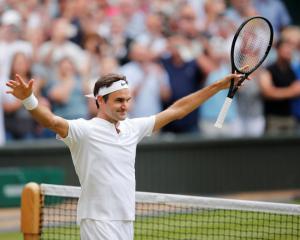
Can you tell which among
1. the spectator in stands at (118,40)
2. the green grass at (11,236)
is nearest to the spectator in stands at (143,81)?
the spectator in stands at (118,40)

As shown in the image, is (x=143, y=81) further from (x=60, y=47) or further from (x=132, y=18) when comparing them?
(x=60, y=47)

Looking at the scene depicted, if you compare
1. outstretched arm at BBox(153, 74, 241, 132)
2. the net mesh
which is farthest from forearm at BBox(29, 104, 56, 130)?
the net mesh

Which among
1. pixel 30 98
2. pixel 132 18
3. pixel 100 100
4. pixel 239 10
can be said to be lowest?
pixel 30 98

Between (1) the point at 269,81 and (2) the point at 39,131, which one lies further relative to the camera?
(1) the point at 269,81

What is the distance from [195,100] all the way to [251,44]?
1.19 m

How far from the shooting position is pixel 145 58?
14945 mm

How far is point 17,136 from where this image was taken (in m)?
14.0

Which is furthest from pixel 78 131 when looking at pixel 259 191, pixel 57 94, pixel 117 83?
pixel 259 191

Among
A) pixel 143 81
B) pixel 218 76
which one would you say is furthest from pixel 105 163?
pixel 218 76

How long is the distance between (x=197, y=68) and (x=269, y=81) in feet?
5.15

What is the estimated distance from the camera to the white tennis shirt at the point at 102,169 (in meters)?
6.55

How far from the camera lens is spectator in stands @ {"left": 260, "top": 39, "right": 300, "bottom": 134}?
1652 centimetres

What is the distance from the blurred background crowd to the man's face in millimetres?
7002

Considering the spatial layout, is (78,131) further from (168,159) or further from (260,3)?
(260,3)
